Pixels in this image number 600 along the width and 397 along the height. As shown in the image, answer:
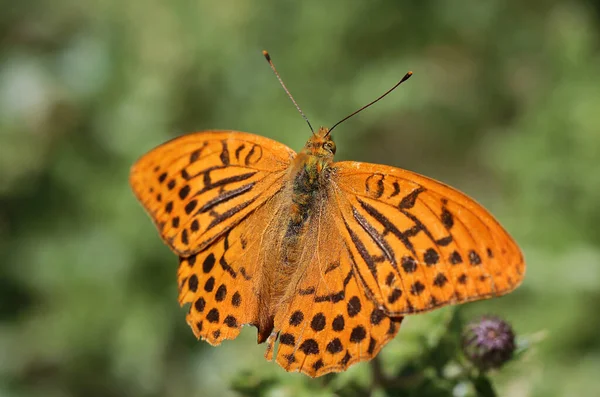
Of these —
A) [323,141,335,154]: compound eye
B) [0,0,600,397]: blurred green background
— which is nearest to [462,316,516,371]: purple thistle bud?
[323,141,335,154]: compound eye

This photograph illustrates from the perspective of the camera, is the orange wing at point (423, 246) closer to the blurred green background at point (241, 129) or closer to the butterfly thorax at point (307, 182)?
the butterfly thorax at point (307, 182)

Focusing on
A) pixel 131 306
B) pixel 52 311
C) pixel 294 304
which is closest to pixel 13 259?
pixel 52 311

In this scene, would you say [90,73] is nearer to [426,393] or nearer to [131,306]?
[131,306]

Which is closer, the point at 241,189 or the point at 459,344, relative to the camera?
the point at 241,189

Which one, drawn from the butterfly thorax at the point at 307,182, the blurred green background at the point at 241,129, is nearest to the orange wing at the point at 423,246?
the butterfly thorax at the point at 307,182

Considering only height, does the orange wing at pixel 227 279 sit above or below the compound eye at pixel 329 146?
below

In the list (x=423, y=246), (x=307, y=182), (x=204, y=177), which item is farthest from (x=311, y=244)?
(x=204, y=177)
